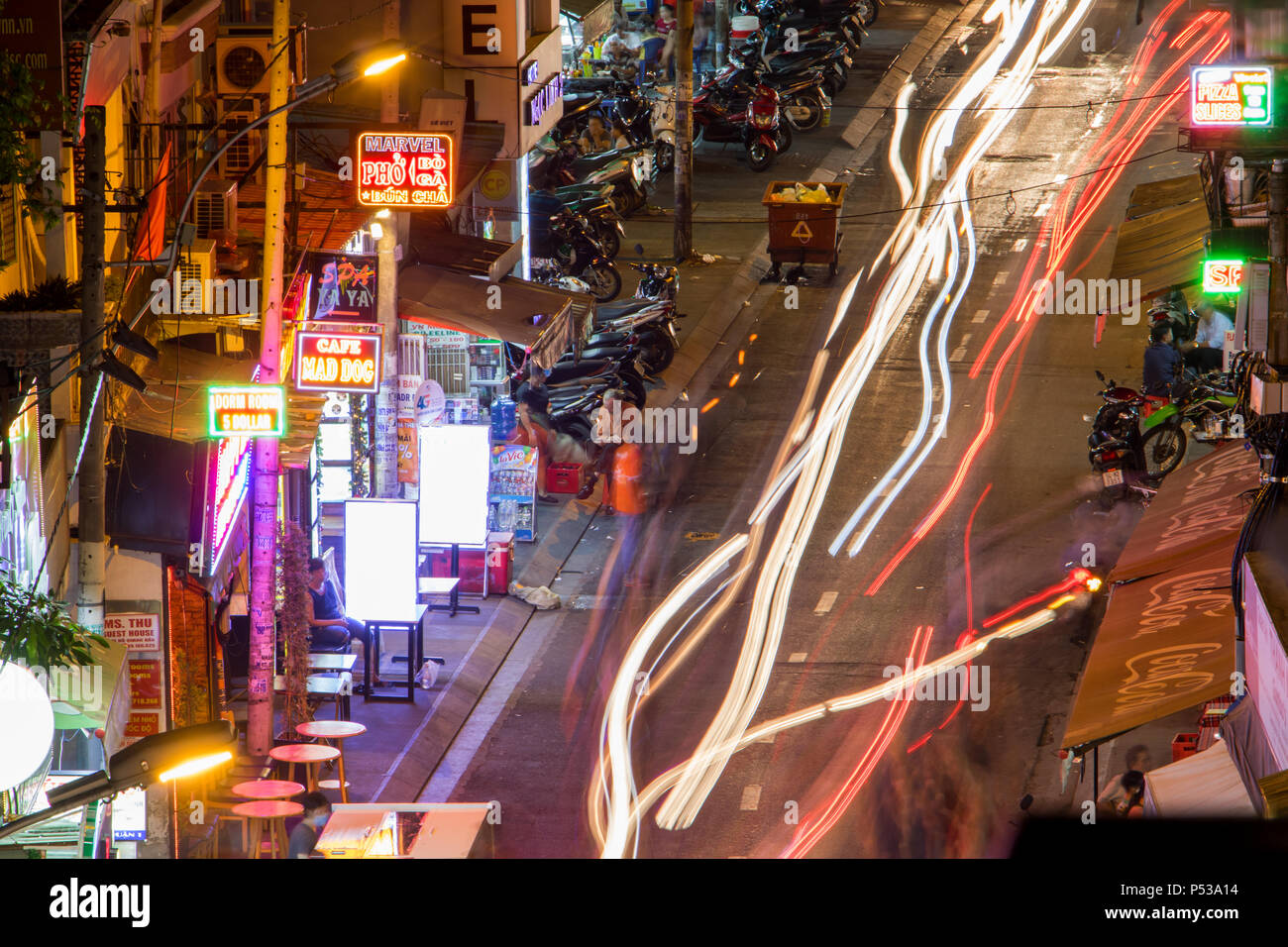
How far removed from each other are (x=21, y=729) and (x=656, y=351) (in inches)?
756

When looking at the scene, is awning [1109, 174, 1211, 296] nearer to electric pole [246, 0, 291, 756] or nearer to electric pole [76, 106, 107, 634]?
electric pole [246, 0, 291, 756]

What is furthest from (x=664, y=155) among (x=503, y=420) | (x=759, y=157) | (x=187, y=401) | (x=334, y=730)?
(x=334, y=730)

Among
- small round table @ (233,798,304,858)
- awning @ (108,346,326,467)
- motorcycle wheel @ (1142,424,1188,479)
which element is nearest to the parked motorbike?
motorcycle wheel @ (1142,424,1188,479)

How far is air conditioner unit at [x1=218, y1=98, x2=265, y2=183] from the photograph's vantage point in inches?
774

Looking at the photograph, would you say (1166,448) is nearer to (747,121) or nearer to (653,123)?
(747,121)

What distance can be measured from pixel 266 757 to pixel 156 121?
6.35 meters

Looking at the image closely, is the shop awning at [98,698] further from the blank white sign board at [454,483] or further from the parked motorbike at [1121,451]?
the parked motorbike at [1121,451]

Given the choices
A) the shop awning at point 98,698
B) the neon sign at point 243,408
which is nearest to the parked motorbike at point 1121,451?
the neon sign at point 243,408

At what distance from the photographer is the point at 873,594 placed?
20297 millimetres

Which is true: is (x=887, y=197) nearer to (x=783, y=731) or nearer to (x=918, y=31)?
(x=918, y=31)

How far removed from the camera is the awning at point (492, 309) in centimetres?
2161

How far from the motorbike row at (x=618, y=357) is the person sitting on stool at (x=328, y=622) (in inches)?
222

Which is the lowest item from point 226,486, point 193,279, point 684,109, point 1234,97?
point 226,486
